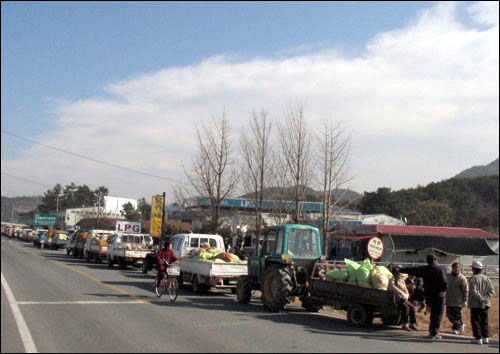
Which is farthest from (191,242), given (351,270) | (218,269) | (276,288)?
(351,270)

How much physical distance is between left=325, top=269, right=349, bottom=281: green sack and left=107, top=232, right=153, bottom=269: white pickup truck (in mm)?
17128

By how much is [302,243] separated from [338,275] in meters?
1.98

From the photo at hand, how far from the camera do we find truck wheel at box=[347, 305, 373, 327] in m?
11.8

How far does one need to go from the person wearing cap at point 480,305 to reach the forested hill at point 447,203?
42.6 m

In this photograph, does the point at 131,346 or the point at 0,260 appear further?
the point at 131,346

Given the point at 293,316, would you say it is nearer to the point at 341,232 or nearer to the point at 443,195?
the point at 341,232

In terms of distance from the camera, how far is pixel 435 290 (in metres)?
10.9

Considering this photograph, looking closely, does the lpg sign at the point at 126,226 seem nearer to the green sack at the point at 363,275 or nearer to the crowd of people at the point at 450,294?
the green sack at the point at 363,275

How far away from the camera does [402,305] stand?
11.6m

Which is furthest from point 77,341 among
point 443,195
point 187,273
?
point 443,195

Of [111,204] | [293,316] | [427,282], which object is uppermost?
[111,204]

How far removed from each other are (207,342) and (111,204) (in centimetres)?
4025

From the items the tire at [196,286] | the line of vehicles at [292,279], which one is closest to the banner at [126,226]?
the line of vehicles at [292,279]

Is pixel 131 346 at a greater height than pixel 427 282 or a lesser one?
lesser
